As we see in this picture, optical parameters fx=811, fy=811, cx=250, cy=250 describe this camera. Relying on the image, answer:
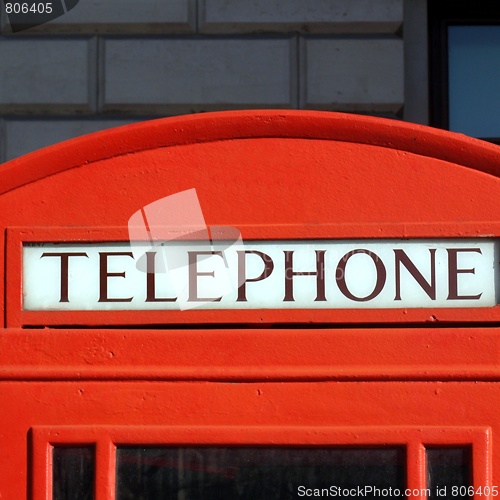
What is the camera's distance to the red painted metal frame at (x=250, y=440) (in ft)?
5.34

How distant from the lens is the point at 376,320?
1.68 m

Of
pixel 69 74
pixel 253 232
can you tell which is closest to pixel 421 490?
pixel 253 232

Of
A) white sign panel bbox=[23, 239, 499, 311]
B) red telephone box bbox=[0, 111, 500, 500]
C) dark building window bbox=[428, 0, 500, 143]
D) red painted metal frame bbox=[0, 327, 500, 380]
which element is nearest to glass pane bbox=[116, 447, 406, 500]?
red telephone box bbox=[0, 111, 500, 500]

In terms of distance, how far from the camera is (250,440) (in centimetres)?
A: 165

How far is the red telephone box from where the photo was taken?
5.41 ft

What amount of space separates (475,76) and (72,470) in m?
4.11

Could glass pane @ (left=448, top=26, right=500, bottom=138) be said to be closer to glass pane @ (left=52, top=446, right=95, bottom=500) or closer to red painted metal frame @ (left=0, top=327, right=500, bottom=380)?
red painted metal frame @ (left=0, top=327, right=500, bottom=380)

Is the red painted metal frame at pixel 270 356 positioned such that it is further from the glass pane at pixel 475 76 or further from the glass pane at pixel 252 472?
the glass pane at pixel 475 76

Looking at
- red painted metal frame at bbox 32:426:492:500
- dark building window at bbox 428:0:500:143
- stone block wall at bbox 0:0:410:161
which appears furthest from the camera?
dark building window at bbox 428:0:500:143

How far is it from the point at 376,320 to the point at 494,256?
0.91 feet

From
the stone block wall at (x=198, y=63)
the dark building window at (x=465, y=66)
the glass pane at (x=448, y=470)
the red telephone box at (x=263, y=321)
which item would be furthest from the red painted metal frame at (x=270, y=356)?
the dark building window at (x=465, y=66)

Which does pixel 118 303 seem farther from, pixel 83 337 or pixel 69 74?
pixel 69 74

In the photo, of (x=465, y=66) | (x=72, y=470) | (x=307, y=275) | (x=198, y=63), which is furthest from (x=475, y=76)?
(x=72, y=470)

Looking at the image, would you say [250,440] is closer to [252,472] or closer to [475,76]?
[252,472]
